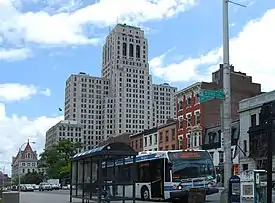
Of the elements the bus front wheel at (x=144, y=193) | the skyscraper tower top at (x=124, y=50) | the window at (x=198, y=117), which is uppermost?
the skyscraper tower top at (x=124, y=50)

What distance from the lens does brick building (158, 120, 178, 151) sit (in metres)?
79.9

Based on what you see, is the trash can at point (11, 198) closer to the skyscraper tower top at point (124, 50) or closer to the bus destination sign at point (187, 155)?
the bus destination sign at point (187, 155)

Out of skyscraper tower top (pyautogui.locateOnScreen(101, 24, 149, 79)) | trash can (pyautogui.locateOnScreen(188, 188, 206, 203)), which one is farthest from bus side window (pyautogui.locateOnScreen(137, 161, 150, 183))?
skyscraper tower top (pyautogui.locateOnScreen(101, 24, 149, 79))

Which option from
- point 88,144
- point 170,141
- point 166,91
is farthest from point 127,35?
point 170,141

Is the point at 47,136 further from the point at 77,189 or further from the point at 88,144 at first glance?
the point at 77,189

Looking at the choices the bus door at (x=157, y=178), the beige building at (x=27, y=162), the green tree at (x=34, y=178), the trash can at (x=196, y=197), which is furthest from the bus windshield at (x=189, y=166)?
the beige building at (x=27, y=162)

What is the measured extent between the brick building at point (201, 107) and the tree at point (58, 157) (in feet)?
182

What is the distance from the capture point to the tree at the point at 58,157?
429 ft

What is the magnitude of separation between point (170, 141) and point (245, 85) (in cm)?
1480

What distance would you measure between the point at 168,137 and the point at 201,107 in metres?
11.0

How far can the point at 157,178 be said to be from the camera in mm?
28859

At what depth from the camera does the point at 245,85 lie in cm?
7662

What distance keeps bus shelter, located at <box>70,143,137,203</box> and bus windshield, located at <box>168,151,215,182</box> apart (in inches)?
239

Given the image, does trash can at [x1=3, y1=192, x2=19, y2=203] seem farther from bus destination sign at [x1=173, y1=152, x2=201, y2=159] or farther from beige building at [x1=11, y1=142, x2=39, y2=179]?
beige building at [x1=11, y1=142, x2=39, y2=179]
